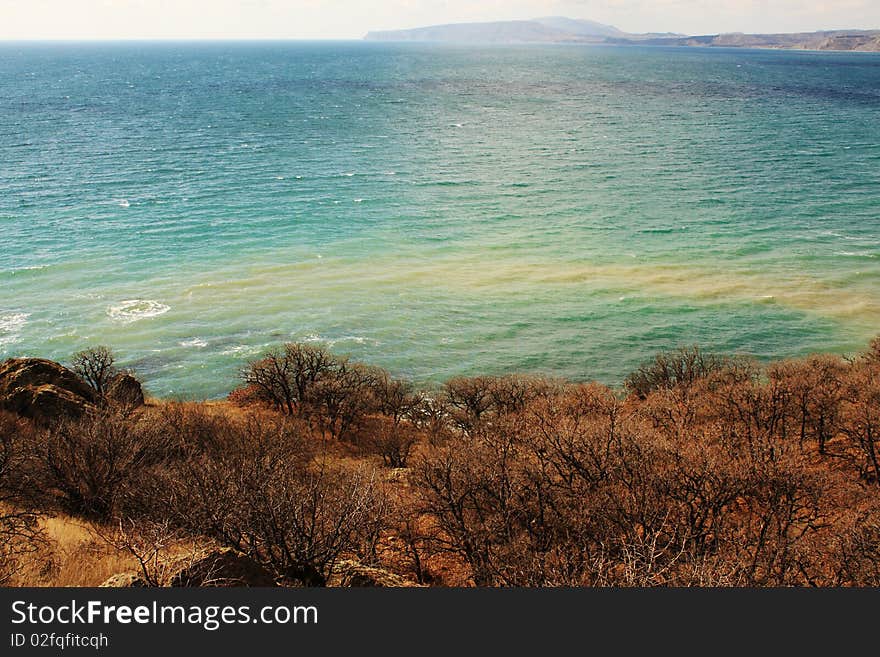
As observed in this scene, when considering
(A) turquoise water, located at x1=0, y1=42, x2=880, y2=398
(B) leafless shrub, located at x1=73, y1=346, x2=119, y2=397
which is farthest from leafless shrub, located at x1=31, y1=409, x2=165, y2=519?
(A) turquoise water, located at x1=0, y1=42, x2=880, y2=398

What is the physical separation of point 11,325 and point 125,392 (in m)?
23.3

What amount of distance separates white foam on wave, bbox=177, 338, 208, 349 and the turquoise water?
20cm

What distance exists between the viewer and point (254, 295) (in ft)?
195

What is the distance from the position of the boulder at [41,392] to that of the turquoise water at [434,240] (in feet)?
36.5

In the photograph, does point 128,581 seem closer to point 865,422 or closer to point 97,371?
point 865,422

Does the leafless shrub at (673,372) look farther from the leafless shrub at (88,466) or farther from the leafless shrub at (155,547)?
the leafless shrub at (155,547)

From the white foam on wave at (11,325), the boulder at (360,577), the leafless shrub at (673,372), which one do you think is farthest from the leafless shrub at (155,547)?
the white foam on wave at (11,325)

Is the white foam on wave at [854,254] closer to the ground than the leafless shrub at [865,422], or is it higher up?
higher up

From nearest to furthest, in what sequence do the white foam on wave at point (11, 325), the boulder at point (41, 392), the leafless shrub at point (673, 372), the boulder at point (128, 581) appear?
1. the boulder at point (128, 581)
2. the boulder at point (41, 392)
3. the leafless shrub at point (673, 372)
4. the white foam on wave at point (11, 325)

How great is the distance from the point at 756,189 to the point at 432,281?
5545cm

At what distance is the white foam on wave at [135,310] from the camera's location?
54.4 meters

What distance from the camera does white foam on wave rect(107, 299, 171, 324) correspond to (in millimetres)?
54375

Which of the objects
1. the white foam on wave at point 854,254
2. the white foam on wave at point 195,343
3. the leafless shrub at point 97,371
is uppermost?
the white foam on wave at point 854,254

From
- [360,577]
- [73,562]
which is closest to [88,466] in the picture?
[73,562]
